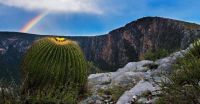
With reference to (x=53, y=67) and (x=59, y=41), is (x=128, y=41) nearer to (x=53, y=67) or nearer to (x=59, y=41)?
(x=59, y=41)

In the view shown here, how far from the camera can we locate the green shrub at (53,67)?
1370cm

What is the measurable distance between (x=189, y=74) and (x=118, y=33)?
160 metres

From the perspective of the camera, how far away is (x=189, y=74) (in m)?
10.2

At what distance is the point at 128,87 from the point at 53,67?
7.09ft

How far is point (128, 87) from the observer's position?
13602mm

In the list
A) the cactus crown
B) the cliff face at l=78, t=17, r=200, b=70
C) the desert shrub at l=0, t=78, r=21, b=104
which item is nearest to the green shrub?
the cactus crown

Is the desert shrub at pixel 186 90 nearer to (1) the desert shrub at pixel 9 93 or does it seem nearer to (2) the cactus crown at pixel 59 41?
(1) the desert shrub at pixel 9 93

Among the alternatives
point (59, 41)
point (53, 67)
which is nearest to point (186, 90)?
point (53, 67)

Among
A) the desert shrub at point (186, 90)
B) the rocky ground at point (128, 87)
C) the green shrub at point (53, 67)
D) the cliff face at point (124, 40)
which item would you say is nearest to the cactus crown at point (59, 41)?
the green shrub at point (53, 67)

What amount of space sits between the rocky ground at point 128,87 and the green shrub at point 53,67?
0.73m

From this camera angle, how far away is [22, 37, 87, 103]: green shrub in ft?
44.9

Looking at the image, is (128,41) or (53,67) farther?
(128,41)

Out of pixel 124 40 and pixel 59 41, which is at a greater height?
pixel 59 41

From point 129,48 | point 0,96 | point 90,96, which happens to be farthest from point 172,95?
point 129,48
